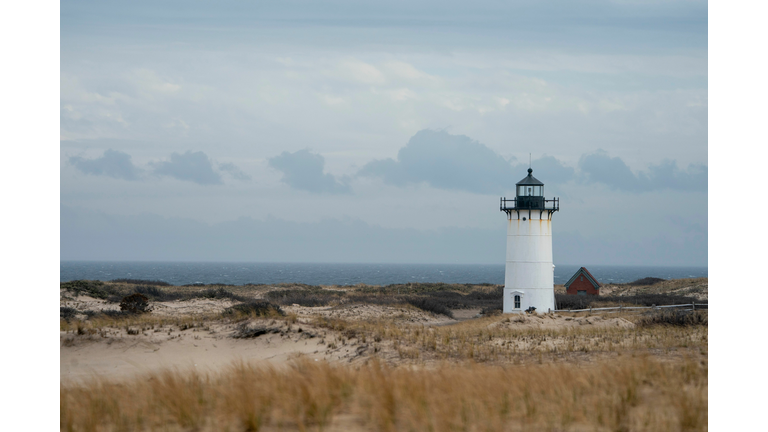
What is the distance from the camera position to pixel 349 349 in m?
14.9

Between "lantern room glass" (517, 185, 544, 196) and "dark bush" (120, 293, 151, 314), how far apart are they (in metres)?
21.3

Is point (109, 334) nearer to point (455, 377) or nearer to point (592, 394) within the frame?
point (455, 377)

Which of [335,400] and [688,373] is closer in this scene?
[335,400]

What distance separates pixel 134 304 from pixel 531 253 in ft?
71.1

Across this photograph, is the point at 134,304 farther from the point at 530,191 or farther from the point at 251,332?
the point at 530,191

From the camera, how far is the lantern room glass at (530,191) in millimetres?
30625

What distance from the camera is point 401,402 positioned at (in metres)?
7.16

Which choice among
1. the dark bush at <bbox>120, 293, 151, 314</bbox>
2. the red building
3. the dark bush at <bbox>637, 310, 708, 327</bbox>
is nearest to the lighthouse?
the dark bush at <bbox>637, 310, 708, 327</bbox>

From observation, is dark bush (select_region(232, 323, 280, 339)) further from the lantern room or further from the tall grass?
the lantern room

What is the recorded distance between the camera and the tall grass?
672cm

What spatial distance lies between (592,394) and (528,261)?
75.1 ft

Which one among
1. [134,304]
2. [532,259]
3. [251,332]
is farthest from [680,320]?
[134,304]

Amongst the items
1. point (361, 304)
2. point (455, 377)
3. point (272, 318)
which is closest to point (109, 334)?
point (272, 318)

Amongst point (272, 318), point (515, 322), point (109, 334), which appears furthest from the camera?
point (515, 322)
